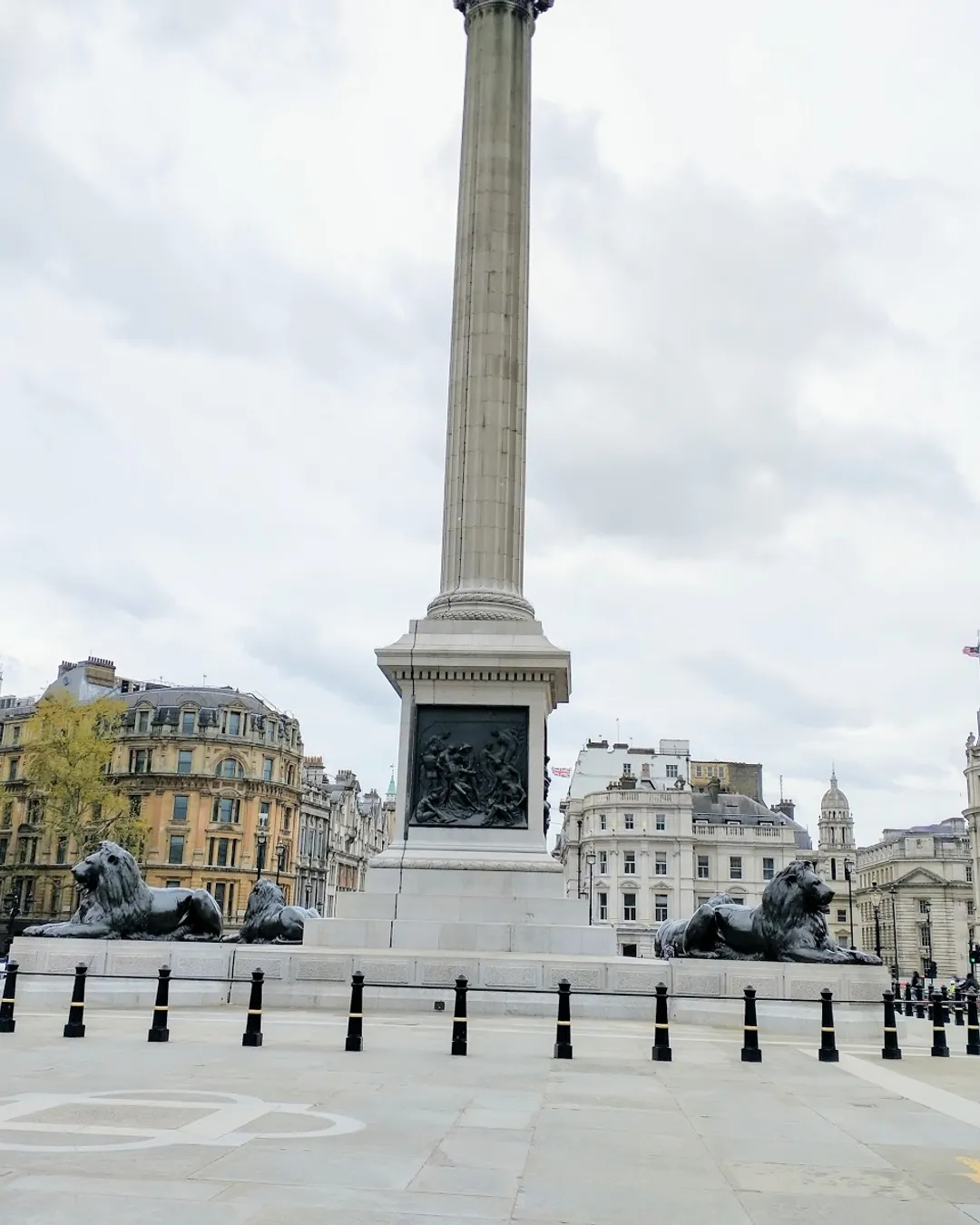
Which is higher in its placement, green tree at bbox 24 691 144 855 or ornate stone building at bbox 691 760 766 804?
ornate stone building at bbox 691 760 766 804

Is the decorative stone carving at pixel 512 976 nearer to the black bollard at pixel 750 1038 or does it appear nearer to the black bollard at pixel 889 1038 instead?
the black bollard at pixel 750 1038

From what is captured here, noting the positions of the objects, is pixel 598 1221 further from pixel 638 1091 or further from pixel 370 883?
pixel 370 883

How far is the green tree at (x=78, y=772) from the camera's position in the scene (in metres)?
61.6

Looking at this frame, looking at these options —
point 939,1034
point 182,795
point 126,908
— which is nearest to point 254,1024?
point 126,908

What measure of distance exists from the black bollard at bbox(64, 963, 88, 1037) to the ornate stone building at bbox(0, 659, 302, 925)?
227 ft

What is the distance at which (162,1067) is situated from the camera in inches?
468

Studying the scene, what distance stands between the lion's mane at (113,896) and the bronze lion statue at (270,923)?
1.94m

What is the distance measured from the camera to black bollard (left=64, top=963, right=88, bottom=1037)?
14.5m

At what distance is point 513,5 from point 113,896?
25.3 metres

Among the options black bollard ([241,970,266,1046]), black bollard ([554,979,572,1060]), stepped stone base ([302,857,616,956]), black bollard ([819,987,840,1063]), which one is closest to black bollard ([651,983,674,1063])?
black bollard ([554,979,572,1060])

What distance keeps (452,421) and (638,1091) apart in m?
20.3

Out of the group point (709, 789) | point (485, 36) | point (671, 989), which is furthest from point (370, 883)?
point (709, 789)

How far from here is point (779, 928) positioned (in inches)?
784

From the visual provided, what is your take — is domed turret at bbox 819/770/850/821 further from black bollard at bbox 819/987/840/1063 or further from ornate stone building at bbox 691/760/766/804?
black bollard at bbox 819/987/840/1063
